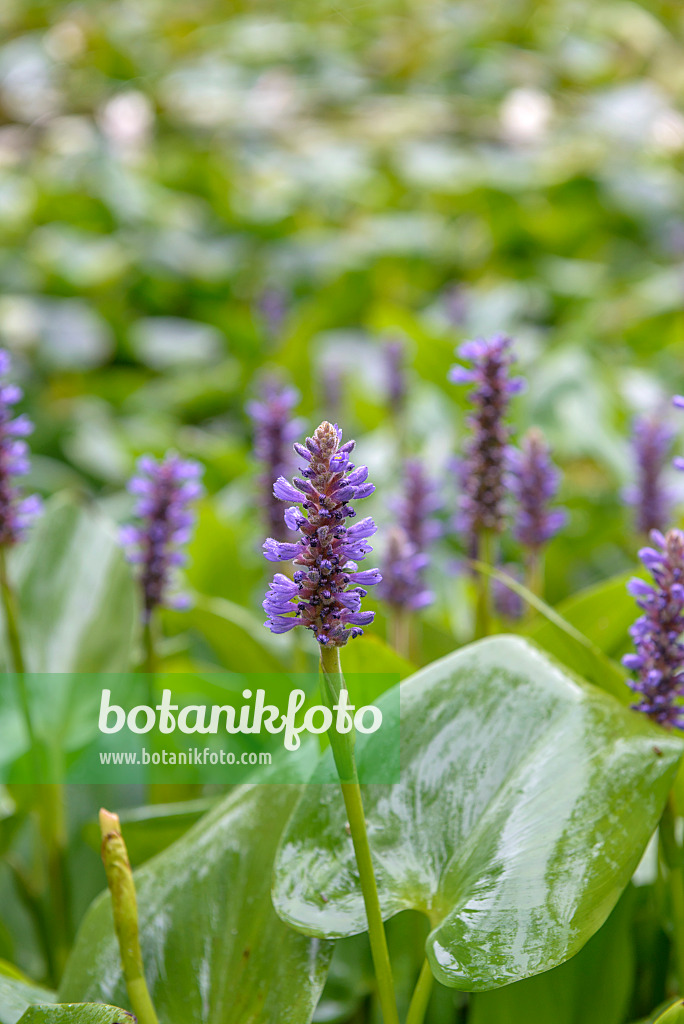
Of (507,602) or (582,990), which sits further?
(507,602)

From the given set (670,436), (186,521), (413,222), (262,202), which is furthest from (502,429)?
(262,202)

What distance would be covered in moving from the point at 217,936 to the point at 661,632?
56cm

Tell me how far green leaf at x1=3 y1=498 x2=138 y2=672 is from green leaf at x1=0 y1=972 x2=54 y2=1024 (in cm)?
50

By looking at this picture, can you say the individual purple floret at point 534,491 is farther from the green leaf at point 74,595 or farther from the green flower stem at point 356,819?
the green flower stem at point 356,819

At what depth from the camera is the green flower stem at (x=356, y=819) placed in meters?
0.77

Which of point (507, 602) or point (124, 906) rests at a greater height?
point (124, 906)

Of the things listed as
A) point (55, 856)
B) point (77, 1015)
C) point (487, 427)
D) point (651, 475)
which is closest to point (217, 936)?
point (77, 1015)

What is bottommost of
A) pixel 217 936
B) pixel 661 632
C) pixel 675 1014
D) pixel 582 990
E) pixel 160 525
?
pixel 582 990

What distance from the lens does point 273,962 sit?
993 millimetres

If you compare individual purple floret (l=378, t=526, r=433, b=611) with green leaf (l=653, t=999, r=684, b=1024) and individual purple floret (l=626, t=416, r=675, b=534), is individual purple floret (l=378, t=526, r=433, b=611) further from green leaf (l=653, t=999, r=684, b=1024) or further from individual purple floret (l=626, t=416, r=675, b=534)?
green leaf (l=653, t=999, r=684, b=1024)

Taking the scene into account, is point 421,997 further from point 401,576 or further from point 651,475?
point 651,475

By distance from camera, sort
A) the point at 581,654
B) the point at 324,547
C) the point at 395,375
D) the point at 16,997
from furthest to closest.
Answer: the point at 395,375
the point at 581,654
the point at 16,997
the point at 324,547

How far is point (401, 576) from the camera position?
137 cm

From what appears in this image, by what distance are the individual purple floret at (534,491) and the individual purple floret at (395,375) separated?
0.84 m
